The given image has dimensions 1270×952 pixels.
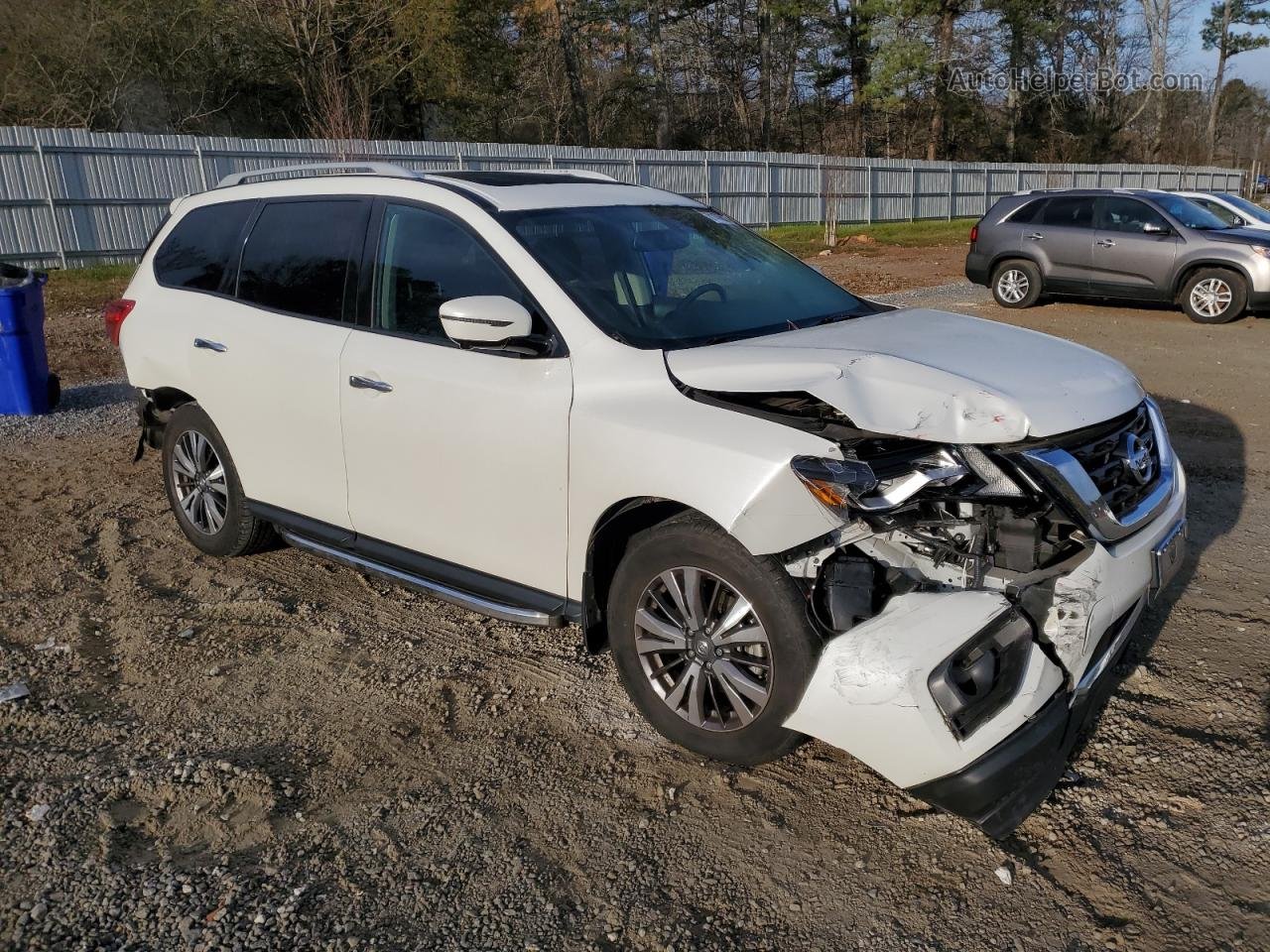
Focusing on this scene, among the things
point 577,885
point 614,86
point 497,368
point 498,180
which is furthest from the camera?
point 614,86

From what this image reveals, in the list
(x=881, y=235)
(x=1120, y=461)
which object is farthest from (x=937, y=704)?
(x=881, y=235)

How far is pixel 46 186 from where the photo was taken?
17.1 m

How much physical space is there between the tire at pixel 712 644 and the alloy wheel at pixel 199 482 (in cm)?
264

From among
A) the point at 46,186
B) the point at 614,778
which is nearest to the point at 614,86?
the point at 46,186


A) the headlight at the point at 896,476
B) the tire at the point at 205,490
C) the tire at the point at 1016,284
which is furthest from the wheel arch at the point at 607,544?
the tire at the point at 1016,284

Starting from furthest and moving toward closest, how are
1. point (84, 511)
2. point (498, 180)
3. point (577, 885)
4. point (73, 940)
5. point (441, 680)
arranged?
point (84, 511) → point (498, 180) → point (441, 680) → point (577, 885) → point (73, 940)

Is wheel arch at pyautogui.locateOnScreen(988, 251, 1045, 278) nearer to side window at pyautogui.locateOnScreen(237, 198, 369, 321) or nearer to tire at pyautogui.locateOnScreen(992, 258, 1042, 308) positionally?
tire at pyautogui.locateOnScreen(992, 258, 1042, 308)

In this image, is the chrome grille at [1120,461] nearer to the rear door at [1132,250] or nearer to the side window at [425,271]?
the side window at [425,271]

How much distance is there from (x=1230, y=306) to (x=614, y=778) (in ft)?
41.4

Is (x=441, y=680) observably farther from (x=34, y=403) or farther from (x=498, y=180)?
(x=34, y=403)

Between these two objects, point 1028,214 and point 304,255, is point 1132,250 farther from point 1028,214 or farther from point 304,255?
point 304,255

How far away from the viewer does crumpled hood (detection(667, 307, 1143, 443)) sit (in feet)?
9.85

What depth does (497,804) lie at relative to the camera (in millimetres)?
3223

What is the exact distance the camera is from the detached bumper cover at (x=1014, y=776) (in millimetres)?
2775
